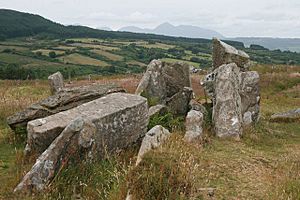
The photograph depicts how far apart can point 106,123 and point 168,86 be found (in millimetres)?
7870

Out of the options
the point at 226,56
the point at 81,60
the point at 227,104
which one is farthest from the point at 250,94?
the point at 81,60

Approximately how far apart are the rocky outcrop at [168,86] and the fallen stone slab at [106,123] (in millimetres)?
3986

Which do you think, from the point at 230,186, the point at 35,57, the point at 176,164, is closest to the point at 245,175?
the point at 230,186

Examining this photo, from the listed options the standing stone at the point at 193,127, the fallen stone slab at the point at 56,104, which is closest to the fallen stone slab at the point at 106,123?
the standing stone at the point at 193,127

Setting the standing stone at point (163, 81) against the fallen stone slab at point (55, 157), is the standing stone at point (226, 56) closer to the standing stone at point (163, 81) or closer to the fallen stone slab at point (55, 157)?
the standing stone at point (163, 81)

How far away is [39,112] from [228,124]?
6172mm

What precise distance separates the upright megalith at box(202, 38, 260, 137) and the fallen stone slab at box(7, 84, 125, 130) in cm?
386

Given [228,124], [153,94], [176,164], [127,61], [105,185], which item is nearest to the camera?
[176,164]

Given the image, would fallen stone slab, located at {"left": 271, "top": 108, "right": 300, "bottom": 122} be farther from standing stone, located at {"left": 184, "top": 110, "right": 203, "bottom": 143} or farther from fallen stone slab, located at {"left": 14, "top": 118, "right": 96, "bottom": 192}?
fallen stone slab, located at {"left": 14, "top": 118, "right": 96, "bottom": 192}

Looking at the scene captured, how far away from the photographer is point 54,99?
533 inches

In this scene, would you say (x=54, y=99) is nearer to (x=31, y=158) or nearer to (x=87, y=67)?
(x=31, y=158)

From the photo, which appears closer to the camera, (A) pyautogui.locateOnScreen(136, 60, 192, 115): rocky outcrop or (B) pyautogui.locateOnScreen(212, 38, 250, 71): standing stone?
(A) pyautogui.locateOnScreen(136, 60, 192, 115): rocky outcrop

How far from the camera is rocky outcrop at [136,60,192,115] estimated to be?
52.3 feet

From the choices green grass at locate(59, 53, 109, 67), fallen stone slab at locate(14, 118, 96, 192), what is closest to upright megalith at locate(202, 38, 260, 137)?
fallen stone slab at locate(14, 118, 96, 192)
